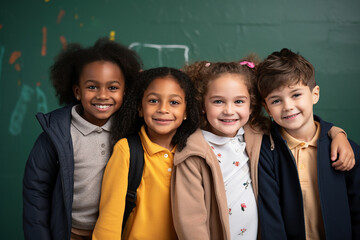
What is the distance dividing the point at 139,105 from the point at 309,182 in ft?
3.29

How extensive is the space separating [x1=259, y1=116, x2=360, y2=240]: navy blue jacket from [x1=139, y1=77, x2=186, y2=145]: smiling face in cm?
54

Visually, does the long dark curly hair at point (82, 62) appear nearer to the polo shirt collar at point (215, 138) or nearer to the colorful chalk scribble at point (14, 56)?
the polo shirt collar at point (215, 138)

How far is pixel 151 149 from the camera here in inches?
55.7

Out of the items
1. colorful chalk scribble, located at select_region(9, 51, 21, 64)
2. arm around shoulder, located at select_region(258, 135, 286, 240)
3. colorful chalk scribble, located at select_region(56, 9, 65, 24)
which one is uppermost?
colorful chalk scribble, located at select_region(56, 9, 65, 24)

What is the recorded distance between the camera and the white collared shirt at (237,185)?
1.44m

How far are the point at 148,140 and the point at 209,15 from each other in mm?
1424

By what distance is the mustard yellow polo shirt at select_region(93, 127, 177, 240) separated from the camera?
1.33 metres

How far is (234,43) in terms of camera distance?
2387 millimetres

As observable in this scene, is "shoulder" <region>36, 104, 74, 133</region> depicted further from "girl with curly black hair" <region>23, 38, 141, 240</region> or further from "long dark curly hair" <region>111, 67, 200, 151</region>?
"long dark curly hair" <region>111, 67, 200, 151</region>

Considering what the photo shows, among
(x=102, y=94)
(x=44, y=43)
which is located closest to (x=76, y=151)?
(x=102, y=94)

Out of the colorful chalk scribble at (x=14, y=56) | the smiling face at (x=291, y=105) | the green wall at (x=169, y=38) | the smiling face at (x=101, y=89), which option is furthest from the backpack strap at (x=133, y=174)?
the colorful chalk scribble at (x=14, y=56)

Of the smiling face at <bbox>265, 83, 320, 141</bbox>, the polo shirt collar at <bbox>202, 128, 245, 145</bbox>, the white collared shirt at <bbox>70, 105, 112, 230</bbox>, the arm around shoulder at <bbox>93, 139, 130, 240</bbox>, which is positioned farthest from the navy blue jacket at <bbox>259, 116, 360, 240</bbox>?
the white collared shirt at <bbox>70, 105, 112, 230</bbox>

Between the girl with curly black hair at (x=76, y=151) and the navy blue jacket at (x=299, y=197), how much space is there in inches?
35.2

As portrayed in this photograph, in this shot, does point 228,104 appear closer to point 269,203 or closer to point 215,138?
point 215,138
